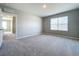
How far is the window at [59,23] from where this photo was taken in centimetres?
673

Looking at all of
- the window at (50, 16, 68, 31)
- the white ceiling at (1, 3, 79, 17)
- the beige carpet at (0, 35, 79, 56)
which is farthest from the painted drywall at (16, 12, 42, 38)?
the beige carpet at (0, 35, 79, 56)

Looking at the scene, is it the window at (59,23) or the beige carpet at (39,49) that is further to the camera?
the window at (59,23)

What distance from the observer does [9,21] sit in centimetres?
1158

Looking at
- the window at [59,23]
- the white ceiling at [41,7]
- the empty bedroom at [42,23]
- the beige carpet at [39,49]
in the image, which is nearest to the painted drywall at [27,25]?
the empty bedroom at [42,23]

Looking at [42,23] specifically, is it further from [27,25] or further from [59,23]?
[27,25]

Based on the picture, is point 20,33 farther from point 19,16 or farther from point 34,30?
point 34,30

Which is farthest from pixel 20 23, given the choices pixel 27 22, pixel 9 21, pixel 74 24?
pixel 9 21

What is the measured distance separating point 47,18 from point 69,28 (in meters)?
3.17

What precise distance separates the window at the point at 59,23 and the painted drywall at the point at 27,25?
5.06ft

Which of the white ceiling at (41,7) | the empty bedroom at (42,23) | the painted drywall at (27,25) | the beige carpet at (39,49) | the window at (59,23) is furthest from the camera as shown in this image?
the window at (59,23)

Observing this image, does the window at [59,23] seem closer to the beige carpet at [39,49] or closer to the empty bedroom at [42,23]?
the empty bedroom at [42,23]

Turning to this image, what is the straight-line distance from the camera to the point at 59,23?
7484 millimetres

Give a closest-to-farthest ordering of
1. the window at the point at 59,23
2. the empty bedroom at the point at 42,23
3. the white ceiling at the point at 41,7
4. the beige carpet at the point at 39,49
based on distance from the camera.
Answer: the beige carpet at the point at 39,49
the white ceiling at the point at 41,7
the empty bedroom at the point at 42,23
the window at the point at 59,23

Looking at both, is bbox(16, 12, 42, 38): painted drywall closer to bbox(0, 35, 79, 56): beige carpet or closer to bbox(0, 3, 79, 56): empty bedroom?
bbox(0, 3, 79, 56): empty bedroom
